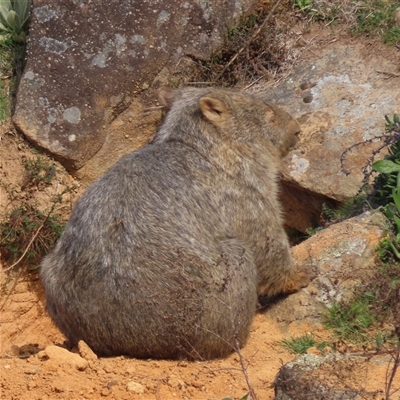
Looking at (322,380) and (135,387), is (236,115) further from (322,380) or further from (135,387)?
(322,380)

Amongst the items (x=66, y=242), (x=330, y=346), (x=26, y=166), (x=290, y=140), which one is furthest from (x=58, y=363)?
(x=26, y=166)

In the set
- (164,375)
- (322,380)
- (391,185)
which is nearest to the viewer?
(322,380)

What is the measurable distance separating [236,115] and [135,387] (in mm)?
2565

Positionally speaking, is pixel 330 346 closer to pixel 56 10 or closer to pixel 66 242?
pixel 66 242

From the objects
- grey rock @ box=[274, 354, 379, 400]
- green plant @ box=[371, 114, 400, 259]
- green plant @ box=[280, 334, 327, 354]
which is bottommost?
green plant @ box=[280, 334, 327, 354]

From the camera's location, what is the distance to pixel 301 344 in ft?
20.0

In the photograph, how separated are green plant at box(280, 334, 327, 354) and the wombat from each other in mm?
341

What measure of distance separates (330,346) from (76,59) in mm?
4620

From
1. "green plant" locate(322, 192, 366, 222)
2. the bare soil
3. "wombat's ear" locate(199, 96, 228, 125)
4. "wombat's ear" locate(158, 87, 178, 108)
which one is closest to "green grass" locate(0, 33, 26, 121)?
"wombat's ear" locate(158, 87, 178, 108)

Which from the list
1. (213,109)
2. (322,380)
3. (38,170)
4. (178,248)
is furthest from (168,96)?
(322,380)

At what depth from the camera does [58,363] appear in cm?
542

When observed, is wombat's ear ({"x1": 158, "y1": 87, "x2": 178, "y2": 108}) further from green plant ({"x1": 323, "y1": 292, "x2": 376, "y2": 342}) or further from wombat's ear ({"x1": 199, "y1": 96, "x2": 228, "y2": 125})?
green plant ({"x1": 323, "y1": 292, "x2": 376, "y2": 342})

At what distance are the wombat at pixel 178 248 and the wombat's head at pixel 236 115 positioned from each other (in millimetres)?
14

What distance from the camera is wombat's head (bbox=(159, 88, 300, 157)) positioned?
659 centimetres
